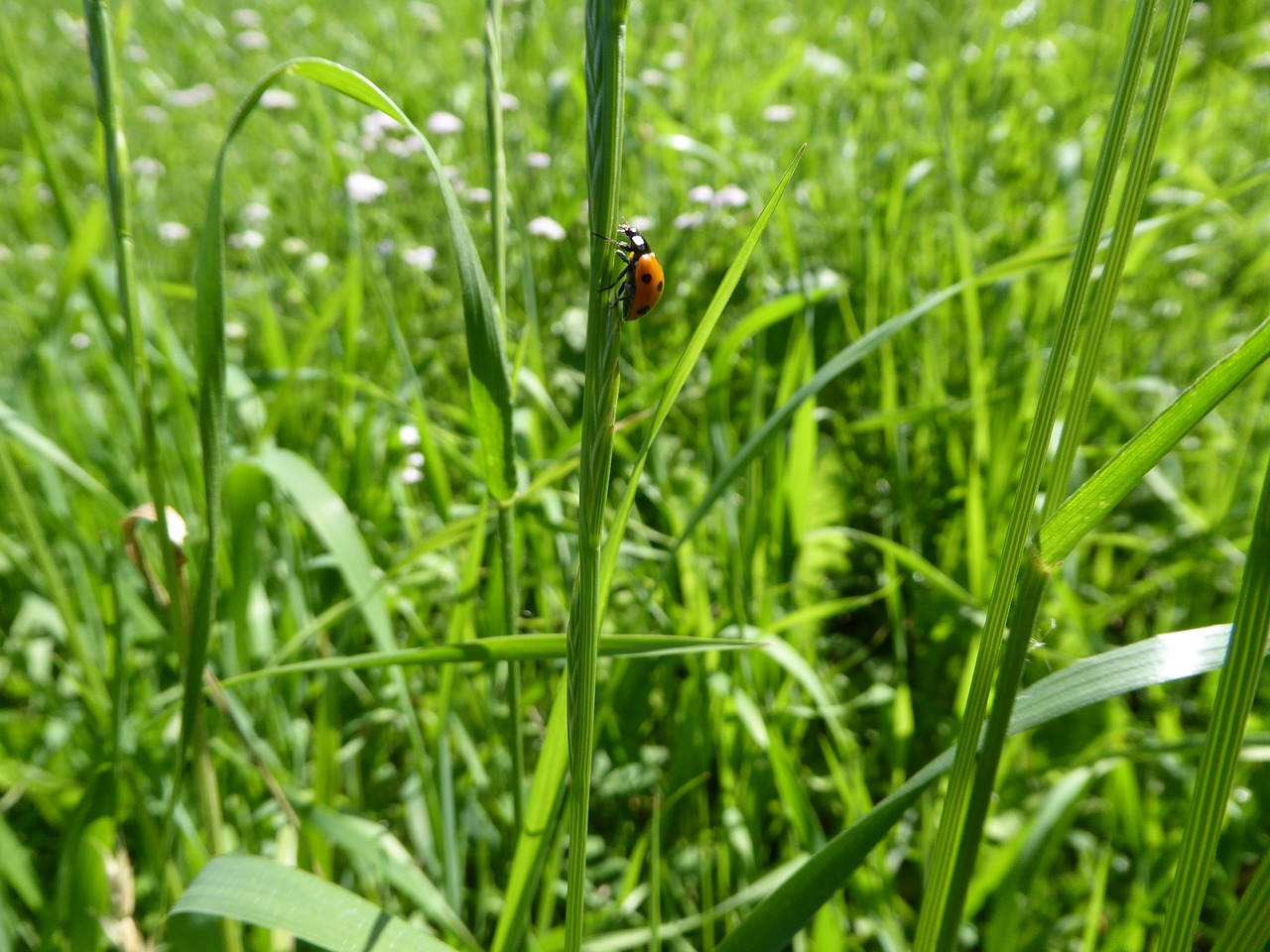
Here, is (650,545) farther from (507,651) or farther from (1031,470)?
(1031,470)

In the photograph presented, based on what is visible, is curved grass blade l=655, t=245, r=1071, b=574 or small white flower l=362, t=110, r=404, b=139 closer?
curved grass blade l=655, t=245, r=1071, b=574

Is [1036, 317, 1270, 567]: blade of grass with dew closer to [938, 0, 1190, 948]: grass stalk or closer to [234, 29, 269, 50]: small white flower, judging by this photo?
[938, 0, 1190, 948]: grass stalk

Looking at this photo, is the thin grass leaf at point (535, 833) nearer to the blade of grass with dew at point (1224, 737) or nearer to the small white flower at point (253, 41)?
the blade of grass with dew at point (1224, 737)

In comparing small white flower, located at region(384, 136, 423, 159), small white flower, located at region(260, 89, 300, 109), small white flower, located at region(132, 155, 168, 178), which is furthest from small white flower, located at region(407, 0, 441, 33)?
small white flower, located at region(384, 136, 423, 159)

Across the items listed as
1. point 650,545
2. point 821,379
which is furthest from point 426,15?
point 821,379

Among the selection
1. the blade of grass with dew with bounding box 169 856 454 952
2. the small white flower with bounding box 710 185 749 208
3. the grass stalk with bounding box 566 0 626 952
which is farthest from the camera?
the small white flower with bounding box 710 185 749 208

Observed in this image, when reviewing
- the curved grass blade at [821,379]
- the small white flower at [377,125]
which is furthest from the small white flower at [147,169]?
the curved grass blade at [821,379]

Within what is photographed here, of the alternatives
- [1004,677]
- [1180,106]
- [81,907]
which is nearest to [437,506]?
[81,907]
